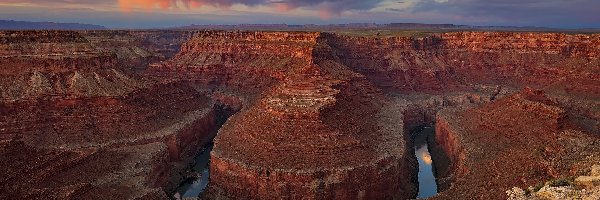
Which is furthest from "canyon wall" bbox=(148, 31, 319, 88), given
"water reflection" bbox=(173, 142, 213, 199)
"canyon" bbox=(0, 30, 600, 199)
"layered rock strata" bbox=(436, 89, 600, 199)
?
"layered rock strata" bbox=(436, 89, 600, 199)

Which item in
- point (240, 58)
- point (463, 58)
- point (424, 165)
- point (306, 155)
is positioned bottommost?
point (424, 165)

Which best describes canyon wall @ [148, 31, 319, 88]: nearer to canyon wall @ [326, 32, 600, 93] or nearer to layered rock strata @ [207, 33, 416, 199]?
canyon wall @ [326, 32, 600, 93]

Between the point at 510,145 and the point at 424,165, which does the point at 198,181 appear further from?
the point at 510,145

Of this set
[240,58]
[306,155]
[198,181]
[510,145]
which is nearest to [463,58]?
[240,58]

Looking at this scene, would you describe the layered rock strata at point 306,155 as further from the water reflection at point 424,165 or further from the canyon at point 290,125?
the water reflection at point 424,165

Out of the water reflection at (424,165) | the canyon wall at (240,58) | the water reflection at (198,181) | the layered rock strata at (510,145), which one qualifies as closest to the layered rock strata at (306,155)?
the water reflection at (424,165)
